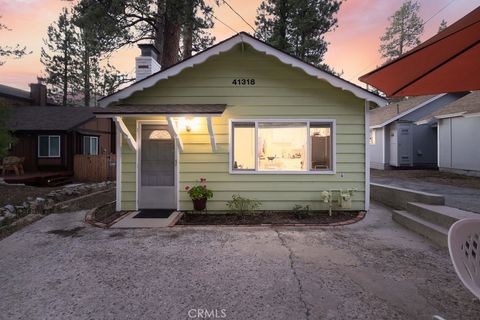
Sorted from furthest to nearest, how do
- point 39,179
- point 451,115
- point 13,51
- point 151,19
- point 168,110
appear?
point 451,115
point 39,179
point 13,51
point 151,19
point 168,110

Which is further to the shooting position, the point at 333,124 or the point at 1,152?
the point at 1,152

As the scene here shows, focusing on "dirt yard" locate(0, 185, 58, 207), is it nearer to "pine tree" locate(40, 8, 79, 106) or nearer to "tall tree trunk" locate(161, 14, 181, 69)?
"tall tree trunk" locate(161, 14, 181, 69)

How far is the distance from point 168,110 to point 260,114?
91.5 inches

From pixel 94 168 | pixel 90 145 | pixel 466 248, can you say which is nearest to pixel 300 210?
pixel 466 248

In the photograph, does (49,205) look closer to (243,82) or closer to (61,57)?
(243,82)

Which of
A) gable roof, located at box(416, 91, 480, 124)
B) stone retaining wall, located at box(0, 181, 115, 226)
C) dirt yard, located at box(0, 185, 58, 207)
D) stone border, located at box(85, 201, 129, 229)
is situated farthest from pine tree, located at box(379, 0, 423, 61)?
dirt yard, located at box(0, 185, 58, 207)

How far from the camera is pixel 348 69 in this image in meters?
28.7

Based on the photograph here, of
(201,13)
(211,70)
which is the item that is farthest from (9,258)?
(201,13)

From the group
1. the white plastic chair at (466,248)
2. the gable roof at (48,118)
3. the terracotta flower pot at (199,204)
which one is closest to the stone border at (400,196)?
the white plastic chair at (466,248)

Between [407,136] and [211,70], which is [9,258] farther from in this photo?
[407,136]

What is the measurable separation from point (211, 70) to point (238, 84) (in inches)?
31.3

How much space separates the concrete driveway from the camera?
3.02m

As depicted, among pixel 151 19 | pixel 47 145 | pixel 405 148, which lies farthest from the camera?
pixel 405 148

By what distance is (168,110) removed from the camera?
6441 millimetres
